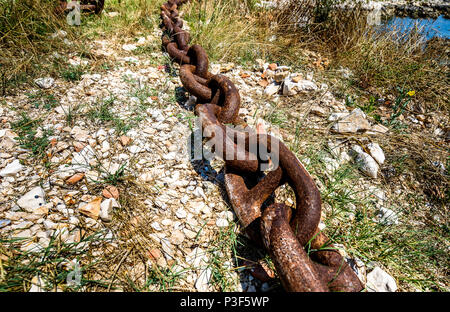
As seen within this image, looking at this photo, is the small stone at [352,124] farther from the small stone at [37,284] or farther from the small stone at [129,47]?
the small stone at [129,47]

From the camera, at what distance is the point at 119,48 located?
9.53 feet

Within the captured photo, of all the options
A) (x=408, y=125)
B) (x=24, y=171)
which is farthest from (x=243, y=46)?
(x=24, y=171)

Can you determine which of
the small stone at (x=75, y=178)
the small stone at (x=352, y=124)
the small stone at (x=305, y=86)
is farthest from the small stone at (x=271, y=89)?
the small stone at (x=75, y=178)

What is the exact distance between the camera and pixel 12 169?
60.0 inches

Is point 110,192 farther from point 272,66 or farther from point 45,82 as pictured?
point 272,66

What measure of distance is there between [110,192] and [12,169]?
0.68 m

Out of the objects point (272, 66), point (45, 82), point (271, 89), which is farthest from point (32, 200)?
point (272, 66)

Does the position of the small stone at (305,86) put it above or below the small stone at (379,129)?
above

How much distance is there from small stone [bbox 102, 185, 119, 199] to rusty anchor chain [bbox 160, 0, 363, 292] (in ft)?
2.23

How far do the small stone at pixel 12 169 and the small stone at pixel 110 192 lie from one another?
0.60 metres

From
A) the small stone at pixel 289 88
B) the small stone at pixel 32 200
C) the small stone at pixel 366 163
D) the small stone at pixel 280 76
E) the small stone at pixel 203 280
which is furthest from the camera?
the small stone at pixel 280 76

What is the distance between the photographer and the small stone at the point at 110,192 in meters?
1.45

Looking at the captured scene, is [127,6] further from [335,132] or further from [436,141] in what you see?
[436,141]

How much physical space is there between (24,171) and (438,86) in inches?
160
